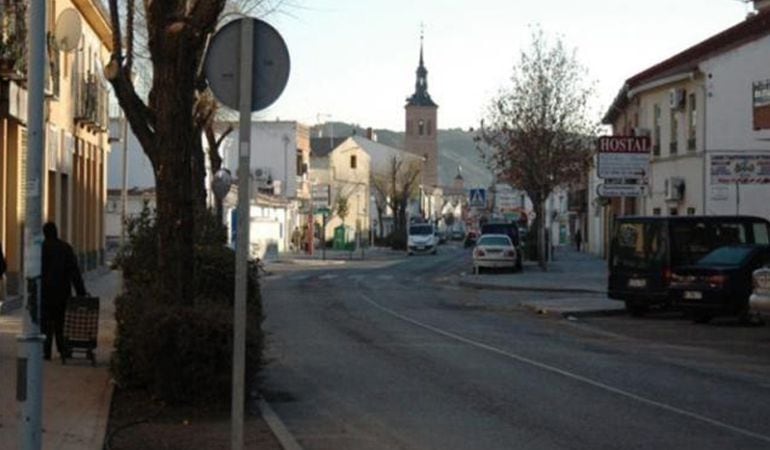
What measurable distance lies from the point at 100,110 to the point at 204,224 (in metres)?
22.5

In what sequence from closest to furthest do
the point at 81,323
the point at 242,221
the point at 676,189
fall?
the point at 242,221
the point at 81,323
the point at 676,189

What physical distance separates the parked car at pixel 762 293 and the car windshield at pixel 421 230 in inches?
2298

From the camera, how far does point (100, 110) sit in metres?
41.2

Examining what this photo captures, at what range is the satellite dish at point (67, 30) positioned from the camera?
26188 mm

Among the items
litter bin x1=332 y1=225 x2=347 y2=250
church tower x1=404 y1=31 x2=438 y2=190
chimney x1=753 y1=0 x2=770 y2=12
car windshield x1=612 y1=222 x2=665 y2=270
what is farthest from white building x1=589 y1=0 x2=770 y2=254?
church tower x1=404 y1=31 x2=438 y2=190

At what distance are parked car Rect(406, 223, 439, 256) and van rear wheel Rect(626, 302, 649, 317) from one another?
5062 centimetres

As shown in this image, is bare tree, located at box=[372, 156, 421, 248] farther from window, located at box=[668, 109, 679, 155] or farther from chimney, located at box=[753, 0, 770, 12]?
window, located at box=[668, 109, 679, 155]

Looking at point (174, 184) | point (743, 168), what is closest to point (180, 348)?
point (174, 184)

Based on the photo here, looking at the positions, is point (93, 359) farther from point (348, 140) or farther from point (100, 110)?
point (348, 140)

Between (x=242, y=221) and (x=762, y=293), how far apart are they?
14997mm

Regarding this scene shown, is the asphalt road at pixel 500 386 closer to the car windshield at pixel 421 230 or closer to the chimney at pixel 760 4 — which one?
the chimney at pixel 760 4

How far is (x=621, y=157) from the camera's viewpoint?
30.4m

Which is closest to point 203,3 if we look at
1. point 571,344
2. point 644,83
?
point 571,344

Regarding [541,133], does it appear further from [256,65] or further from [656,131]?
[256,65]
